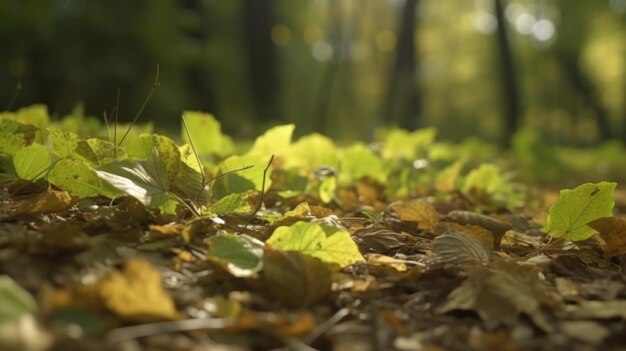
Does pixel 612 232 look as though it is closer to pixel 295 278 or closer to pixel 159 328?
pixel 295 278

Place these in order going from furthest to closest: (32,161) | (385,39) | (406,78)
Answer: (385,39) → (406,78) → (32,161)

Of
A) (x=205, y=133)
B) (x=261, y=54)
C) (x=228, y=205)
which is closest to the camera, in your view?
(x=228, y=205)

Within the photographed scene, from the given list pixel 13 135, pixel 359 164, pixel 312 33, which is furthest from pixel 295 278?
pixel 312 33

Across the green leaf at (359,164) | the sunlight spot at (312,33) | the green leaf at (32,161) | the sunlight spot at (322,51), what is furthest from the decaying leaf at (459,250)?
the sunlight spot at (322,51)

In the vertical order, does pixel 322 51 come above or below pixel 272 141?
below

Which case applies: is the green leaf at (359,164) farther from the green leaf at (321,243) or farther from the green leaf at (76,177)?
the green leaf at (321,243)
